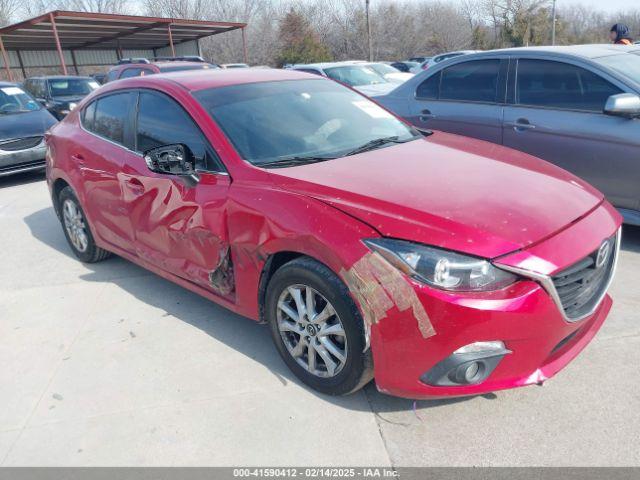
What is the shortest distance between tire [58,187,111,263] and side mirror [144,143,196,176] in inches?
69.0

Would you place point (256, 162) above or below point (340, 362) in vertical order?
above

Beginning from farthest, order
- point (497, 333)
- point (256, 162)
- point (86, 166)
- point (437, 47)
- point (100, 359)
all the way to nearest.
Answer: point (437, 47)
point (86, 166)
point (100, 359)
point (256, 162)
point (497, 333)

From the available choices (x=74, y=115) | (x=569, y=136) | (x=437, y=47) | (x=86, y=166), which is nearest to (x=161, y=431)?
(x=86, y=166)

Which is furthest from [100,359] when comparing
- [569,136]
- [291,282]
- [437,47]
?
[437,47]

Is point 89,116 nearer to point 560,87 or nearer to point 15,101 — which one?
point 560,87

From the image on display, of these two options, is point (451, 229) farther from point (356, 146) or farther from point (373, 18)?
point (373, 18)

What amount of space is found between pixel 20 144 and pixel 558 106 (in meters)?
7.87

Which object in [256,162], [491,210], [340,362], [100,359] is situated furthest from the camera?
[100,359]

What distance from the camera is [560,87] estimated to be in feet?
15.7

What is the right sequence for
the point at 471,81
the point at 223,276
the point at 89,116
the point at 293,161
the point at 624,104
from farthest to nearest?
the point at 471,81, the point at 89,116, the point at 624,104, the point at 223,276, the point at 293,161

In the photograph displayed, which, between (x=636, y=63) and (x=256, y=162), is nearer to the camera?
(x=256, y=162)

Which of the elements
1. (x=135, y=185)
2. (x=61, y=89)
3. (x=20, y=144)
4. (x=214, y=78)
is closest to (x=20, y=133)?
(x=20, y=144)

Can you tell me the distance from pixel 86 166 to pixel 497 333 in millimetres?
3519

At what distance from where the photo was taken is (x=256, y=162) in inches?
121
